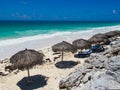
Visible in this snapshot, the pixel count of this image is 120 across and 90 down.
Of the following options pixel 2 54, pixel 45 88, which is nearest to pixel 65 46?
pixel 45 88

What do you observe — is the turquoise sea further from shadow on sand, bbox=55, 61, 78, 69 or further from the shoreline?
shadow on sand, bbox=55, 61, 78, 69

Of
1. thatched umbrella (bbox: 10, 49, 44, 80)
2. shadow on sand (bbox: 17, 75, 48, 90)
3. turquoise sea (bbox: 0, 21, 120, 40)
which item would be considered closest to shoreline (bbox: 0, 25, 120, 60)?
shadow on sand (bbox: 17, 75, 48, 90)

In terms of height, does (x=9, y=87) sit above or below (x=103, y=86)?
below

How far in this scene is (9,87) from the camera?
11.3m

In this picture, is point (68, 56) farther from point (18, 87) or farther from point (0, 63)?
point (18, 87)

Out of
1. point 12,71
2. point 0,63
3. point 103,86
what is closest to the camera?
point 103,86

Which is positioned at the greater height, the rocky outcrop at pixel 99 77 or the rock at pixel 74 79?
the rocky outcrop at pixel 99 77

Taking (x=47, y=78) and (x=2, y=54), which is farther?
(x=2, y=54)

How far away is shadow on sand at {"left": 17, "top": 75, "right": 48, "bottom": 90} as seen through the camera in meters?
11.4

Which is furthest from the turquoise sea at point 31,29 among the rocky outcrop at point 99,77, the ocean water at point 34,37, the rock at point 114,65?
the rock at point 114,65

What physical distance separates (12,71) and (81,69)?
5.03 m

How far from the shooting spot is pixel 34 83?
11773 mm

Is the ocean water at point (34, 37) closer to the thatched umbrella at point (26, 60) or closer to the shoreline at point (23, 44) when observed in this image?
the shoreline at point (23, 44)

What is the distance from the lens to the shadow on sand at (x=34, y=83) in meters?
11.4
